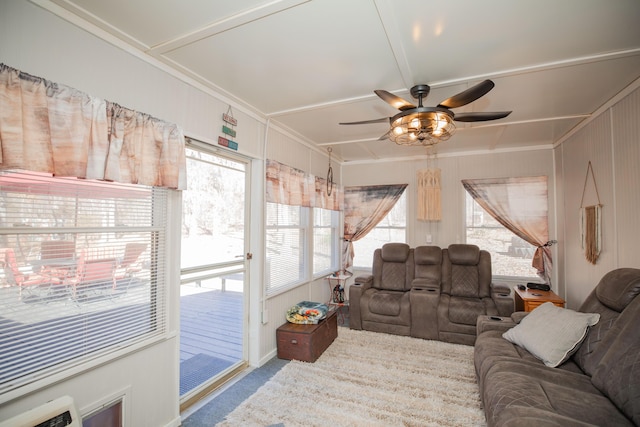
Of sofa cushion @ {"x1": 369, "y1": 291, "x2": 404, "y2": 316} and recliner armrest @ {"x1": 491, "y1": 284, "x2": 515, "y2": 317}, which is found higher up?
recliner armrest @ {"x1": 491, "y1": 284, "x2": 515, "y2": 317}

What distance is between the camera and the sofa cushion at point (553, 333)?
2.06 metres

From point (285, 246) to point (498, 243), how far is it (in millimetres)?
3237

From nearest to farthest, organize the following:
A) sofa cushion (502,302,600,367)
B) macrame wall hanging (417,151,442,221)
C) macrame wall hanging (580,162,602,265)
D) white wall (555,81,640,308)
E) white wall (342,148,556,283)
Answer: sofa cushion (502,302,600,367), white wall (555,81,640,308), macrame wall hanging (580,162,602,265), white wall (342,148,556,283), macrame wall hanging (417,151,442,221)

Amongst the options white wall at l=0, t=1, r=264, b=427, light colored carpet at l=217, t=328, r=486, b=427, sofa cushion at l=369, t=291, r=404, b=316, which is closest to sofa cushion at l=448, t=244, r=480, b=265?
sofa cushion at l=369, t=291, r=404, b=316

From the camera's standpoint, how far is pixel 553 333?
217 cm

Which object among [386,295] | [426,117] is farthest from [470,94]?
[386,295]

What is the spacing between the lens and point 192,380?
2605 mm

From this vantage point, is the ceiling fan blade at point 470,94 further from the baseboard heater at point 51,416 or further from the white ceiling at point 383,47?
the baseboard heater at point 51,416

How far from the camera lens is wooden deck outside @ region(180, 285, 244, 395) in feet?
8.57

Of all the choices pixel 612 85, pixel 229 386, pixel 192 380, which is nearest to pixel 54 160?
pixel 192 380

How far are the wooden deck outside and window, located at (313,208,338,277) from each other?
63.6 inches

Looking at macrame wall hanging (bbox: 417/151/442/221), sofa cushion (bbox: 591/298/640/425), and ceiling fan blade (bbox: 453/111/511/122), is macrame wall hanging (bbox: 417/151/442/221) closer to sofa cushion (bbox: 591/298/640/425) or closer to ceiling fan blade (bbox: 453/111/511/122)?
ceiling fan blade (bbox: 453/111/511/122)

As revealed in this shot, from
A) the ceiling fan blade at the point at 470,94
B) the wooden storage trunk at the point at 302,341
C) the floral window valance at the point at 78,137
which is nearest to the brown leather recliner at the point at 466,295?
the wooden storage trunk at the point at 302,341

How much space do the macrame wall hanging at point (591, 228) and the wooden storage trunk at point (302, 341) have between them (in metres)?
2.86
